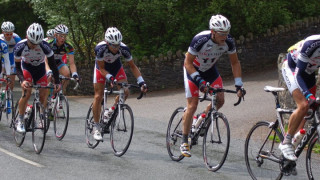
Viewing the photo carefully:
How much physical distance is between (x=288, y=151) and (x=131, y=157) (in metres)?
3.32

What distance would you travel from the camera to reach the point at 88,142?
10555 mm

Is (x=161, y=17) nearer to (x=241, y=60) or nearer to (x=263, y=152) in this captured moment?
(x=241, y=60)

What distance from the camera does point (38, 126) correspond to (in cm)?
989

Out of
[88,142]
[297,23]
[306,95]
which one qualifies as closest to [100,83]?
[88,142]

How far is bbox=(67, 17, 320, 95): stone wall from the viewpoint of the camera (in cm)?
1881

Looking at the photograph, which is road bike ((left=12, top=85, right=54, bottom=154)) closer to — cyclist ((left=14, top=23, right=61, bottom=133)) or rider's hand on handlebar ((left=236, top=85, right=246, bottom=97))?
cyclist ((left=14, top=23, right=61, bottom=133))

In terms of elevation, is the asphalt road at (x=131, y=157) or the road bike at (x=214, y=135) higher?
the road bike at (x=214, y=135)

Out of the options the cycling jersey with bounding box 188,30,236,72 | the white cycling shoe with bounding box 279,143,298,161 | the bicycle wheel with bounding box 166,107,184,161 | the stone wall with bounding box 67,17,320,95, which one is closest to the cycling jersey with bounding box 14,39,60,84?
the bicycle wheel with bounding box 166,107,184,161

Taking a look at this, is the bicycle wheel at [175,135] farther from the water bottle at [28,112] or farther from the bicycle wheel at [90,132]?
the water bottle at [28,112]

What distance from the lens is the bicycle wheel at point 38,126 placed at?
384 inches

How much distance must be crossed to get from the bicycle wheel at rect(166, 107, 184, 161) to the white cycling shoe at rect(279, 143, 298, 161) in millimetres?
2395

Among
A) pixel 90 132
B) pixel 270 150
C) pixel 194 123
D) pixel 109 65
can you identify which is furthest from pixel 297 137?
pixel 90 132

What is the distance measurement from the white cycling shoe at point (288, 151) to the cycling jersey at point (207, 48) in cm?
202

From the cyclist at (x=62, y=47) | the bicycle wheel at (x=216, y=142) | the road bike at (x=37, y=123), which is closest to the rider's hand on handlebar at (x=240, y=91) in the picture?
the bicycle wheel at (x=216, y=142)
